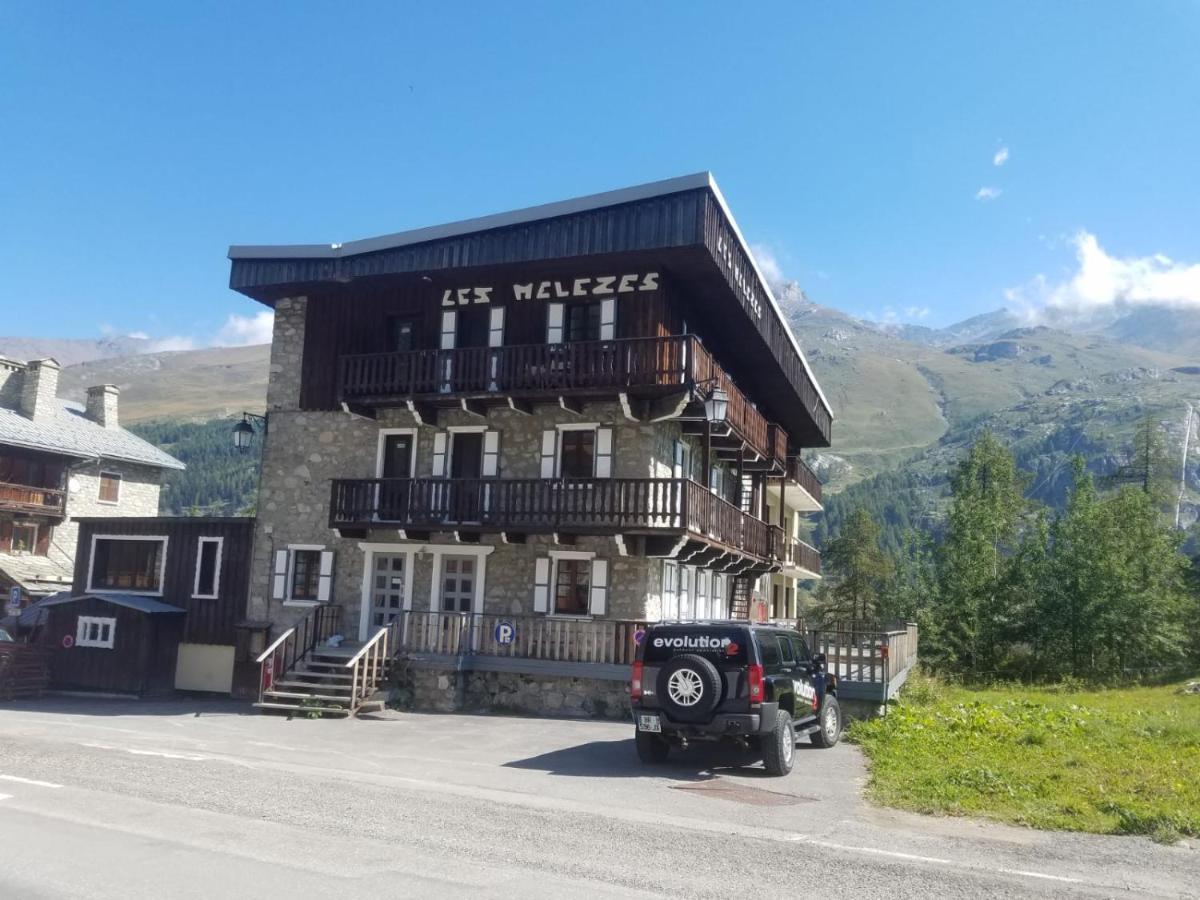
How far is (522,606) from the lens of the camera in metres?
23.5

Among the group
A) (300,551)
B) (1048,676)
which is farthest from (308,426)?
(1048,676)

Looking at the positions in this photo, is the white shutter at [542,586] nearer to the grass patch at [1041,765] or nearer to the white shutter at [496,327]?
the white shutter at [496,327]

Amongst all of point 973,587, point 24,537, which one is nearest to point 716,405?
point 973,587

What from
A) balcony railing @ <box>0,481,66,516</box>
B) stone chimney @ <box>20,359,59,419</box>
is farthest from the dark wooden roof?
stone chimney @ <box>20,359,59,419</box>

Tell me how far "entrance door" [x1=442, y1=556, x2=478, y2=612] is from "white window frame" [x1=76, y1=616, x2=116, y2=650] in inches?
339

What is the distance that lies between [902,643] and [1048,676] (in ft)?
58.0

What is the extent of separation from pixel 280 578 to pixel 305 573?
62 centimetres

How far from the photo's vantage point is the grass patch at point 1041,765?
1120 cm

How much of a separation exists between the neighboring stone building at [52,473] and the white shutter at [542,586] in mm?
23333

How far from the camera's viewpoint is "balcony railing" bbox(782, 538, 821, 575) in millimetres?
39094

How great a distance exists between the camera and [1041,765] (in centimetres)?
1446

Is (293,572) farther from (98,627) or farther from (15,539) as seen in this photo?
(15,539)

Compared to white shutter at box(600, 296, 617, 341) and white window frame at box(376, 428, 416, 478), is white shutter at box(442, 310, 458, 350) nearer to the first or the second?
white window frame at box(376, 428, 416, 478)

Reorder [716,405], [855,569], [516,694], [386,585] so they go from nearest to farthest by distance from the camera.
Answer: [716,405], [516,694], [386,585], [855,569]
